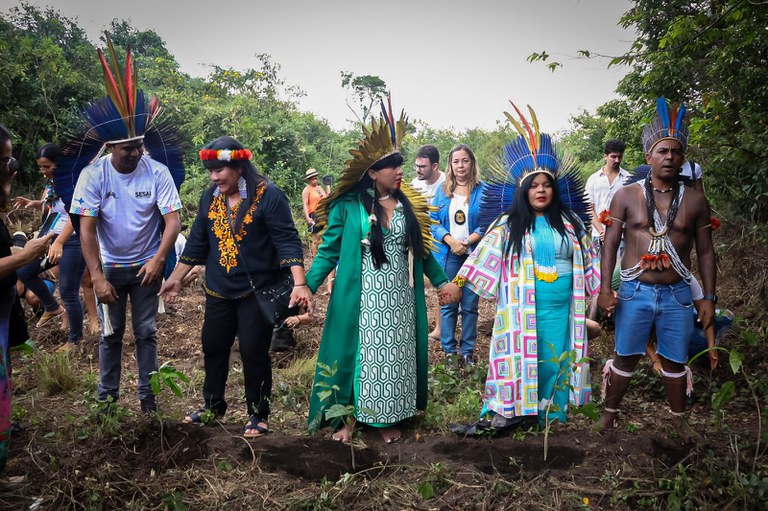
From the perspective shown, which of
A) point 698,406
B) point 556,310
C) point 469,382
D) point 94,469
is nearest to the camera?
point 94,469

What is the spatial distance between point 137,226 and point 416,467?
2487 mm

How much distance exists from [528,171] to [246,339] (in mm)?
2280

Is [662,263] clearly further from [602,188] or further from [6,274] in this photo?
[6,274]

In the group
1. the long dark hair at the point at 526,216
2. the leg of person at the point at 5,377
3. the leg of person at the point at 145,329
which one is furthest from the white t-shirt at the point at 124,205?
the long dark hair at the point at 526,216

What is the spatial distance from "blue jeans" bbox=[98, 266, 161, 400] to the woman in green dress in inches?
47.9

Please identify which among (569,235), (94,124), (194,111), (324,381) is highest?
(194,111)

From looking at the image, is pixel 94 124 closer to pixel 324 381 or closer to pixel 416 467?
pixel 324 381

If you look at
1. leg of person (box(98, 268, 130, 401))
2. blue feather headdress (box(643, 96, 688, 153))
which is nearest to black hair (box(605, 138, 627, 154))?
blue feather headdress (box(643, 96, 688, 153))

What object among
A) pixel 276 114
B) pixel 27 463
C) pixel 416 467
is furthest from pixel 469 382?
pixel 276 114

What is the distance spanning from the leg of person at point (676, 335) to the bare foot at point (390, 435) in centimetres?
179

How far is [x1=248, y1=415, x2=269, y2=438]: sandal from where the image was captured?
3900mm

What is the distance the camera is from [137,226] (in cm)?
411

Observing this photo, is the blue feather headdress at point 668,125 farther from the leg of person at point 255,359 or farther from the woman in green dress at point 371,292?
the leg of person at point 255,359

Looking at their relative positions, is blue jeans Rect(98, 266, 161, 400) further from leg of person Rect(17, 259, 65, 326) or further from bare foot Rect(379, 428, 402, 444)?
leg of person Rect(17, 259, 65, 326)
